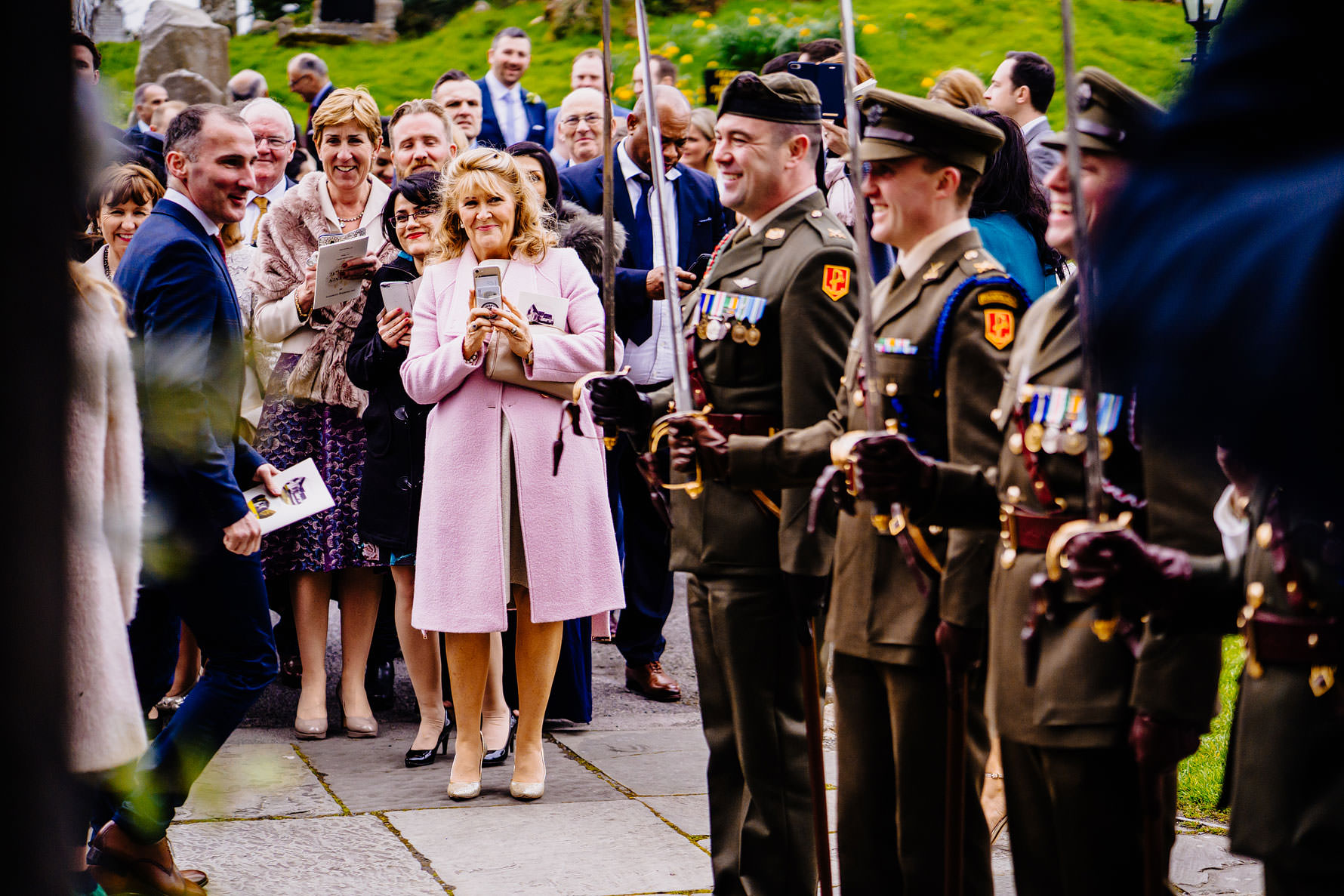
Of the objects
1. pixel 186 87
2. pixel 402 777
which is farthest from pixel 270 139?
pixel 186 87

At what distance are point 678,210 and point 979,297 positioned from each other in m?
3.45

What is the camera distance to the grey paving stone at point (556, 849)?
12.8ft

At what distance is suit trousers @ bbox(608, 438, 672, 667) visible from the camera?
19.8 feet

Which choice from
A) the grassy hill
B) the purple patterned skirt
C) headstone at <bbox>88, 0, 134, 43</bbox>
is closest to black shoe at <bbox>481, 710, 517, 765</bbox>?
the purple patterned skirt

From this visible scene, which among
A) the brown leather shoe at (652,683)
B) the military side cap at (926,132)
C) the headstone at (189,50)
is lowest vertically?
the brown leather shoe at (652,683)

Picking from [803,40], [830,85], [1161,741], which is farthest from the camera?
[803,40]

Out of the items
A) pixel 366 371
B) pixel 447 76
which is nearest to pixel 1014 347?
pixel 366 371

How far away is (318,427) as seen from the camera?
562cm

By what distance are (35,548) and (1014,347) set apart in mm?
2144

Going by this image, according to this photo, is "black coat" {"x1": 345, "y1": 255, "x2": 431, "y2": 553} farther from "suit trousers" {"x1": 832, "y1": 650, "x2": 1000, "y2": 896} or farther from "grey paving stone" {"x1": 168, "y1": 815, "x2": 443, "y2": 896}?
"suit trousers" {"x1": 832, "y1": 650, "x2": 1000, "y2": 896}

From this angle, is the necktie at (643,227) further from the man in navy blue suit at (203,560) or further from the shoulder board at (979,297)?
the shoulder board at (979,297)

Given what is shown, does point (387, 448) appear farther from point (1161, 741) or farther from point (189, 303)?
point (1161, 741)

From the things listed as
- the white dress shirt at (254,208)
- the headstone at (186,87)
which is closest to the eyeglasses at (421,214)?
the white dress shirt at (254,208)

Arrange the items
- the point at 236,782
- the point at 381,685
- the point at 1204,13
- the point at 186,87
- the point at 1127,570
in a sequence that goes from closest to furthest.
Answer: the point at 236,782, the point at 1127,570, the point at 381,685, the point at 1204,13, the point at 186,87
